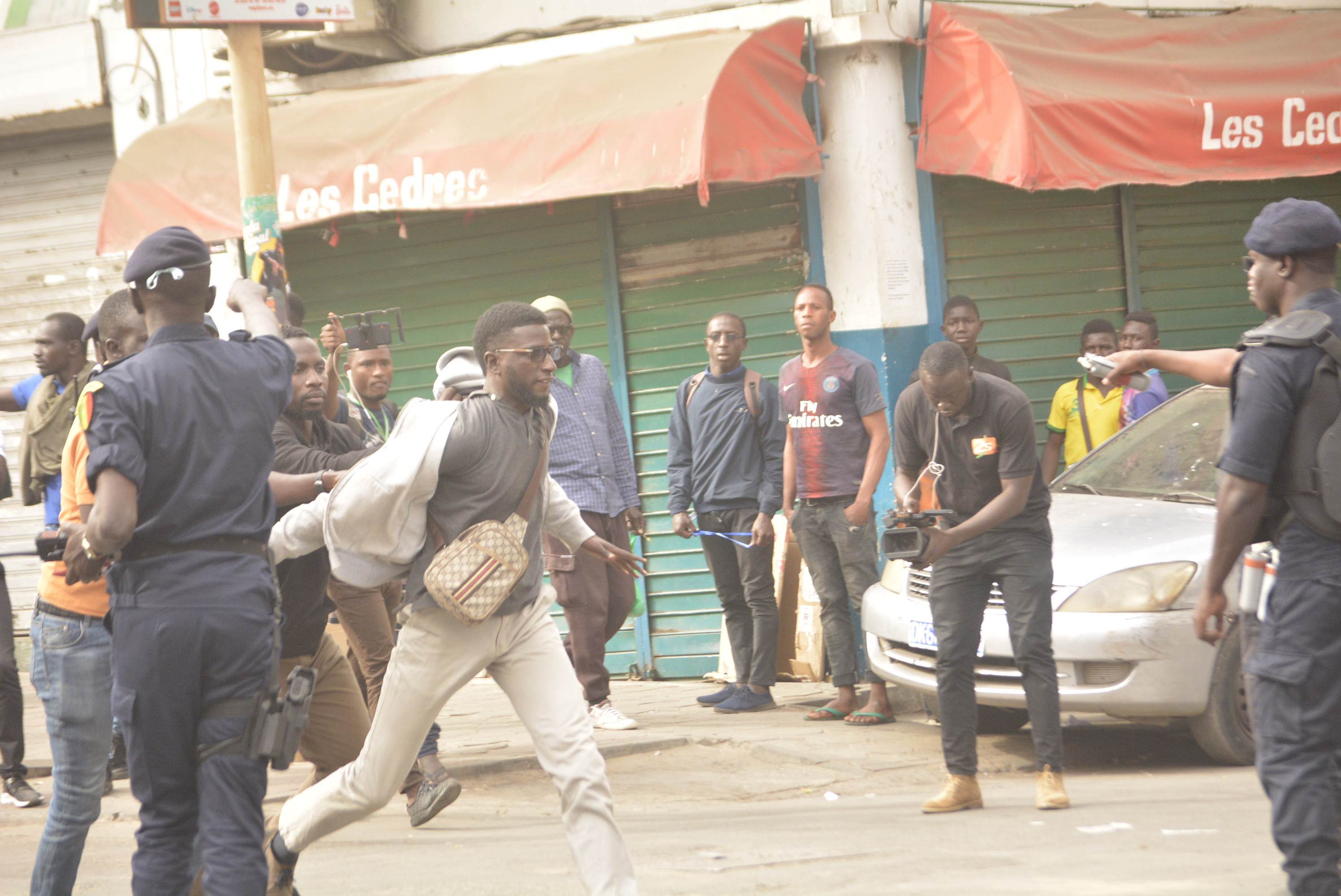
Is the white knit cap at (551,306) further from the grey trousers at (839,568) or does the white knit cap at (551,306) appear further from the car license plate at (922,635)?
the car license plate at (922,635)

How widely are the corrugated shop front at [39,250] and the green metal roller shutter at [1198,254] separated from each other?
25.7ft

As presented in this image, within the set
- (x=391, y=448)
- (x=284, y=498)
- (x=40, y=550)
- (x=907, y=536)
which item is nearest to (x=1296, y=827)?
(x=907, y=536)

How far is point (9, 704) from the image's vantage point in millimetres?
6797

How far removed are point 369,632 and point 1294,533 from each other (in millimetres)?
3516

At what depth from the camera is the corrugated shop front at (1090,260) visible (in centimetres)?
952

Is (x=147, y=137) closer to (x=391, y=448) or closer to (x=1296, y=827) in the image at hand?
(x=391, y=448)

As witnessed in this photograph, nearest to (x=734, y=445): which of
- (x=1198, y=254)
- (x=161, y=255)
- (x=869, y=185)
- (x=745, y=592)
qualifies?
(x=745, y=592)

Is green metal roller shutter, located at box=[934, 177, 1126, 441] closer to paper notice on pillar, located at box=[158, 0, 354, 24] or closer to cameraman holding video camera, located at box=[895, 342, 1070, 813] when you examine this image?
cameraman holding video camera, located at box=[895, 342, 1070, 813]

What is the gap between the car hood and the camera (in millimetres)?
6520

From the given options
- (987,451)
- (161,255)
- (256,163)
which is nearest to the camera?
(161,255)

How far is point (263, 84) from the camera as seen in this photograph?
7176mm

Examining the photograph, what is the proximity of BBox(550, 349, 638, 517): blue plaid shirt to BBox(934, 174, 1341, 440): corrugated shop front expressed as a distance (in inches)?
100

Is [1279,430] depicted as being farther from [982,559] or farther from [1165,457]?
[1165,457]

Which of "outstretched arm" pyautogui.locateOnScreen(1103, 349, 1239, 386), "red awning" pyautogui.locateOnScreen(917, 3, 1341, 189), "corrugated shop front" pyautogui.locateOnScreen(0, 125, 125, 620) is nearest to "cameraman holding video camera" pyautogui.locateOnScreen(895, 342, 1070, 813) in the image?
"outstretched arm" pyautogui.locateOnScreen(1103, 349, 1239, 386)
